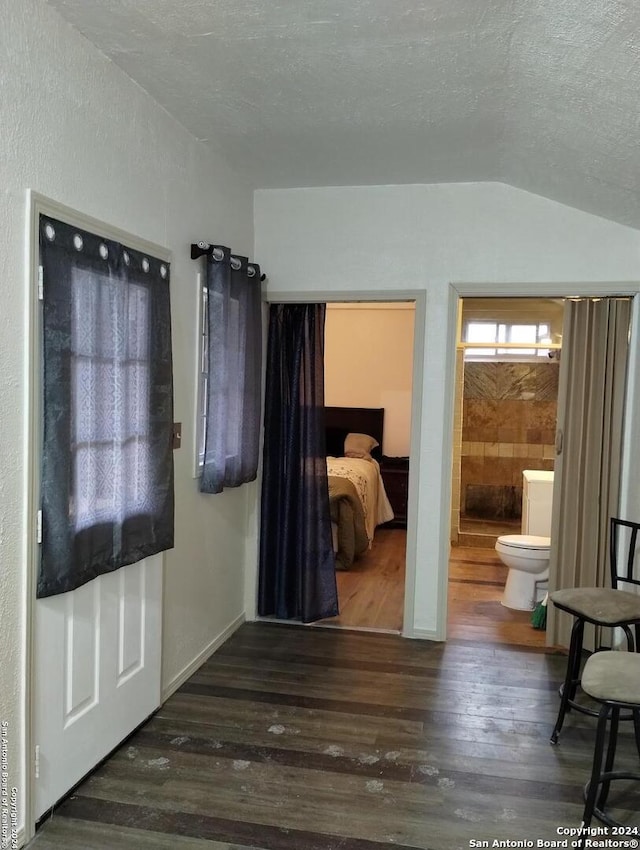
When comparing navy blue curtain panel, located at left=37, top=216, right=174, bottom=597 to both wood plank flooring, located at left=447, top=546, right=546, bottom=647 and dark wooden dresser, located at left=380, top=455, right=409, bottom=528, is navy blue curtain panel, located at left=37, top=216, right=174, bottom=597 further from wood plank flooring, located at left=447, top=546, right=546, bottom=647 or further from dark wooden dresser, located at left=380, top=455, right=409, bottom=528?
dark wooden dresser, located at left=380, top=455, right=409, bottom=528

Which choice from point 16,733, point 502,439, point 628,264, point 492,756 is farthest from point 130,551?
point 502,439

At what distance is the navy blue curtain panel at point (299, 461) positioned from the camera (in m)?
4.00

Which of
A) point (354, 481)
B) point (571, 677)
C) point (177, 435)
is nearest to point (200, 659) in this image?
point (177, 435)

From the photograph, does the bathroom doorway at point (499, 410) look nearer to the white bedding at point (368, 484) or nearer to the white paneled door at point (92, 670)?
the white bedding at point (368, 484)

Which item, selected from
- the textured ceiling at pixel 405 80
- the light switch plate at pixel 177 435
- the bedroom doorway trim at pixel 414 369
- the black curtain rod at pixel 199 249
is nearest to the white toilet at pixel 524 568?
the bedroom doorway trim at pixel 414 369

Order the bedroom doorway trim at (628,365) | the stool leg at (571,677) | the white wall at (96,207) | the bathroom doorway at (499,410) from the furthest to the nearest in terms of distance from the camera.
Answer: the bathroom doorway at (499,410) < the bedroom doorway trim at (628,365) < the stool leg at (571,677) < the white wall at (96,207)

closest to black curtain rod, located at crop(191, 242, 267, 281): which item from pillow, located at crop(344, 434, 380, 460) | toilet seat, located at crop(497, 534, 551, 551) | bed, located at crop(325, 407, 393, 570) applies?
bed, located at crop(325, 407, 393, 570)

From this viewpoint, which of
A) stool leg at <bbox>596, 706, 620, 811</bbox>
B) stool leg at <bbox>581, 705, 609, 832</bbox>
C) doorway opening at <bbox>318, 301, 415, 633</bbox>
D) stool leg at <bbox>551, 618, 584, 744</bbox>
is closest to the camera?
stool leg at <bbox>581, 705, 609, 832</bbox>

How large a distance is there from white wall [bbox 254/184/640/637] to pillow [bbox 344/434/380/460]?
122 inches

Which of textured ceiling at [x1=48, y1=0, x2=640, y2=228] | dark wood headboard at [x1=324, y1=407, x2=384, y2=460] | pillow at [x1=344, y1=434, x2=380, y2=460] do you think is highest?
textured ceiling at [x1=48, y1=0, x2=640, y2=228]

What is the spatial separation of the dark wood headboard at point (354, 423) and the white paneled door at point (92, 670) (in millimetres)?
4687

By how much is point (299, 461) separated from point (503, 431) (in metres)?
3.37

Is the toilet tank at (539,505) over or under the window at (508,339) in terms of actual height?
under

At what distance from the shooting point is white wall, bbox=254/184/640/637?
3.60m
